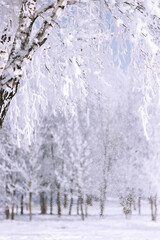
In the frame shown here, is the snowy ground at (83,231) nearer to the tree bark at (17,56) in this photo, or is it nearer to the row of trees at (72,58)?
the row of trees at (72,58)

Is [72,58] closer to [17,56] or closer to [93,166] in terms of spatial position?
[17,56]

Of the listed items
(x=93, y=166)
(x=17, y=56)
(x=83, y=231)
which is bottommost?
(x=83, y=231)

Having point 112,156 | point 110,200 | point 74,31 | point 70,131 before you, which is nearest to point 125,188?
point 112,156

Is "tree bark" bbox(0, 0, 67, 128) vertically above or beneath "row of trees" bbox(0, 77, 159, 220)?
above

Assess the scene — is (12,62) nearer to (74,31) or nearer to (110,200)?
(74,31)

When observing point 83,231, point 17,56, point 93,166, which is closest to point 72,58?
point 17,56

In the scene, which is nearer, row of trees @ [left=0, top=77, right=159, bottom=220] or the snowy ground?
the snowy ground

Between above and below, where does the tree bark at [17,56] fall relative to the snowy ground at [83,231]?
above

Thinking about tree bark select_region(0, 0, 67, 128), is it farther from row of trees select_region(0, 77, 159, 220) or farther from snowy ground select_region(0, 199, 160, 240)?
row of trees select_region(0, 77, 159, 220)

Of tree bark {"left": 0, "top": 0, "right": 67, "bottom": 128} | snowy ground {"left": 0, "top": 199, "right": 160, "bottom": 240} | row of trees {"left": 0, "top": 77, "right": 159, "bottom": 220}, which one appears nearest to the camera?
tree bark {"left": 0, "top": 0, "right": 67, "bottom": 128}

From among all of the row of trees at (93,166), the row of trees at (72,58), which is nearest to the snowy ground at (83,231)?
the row of trees at (93,166)

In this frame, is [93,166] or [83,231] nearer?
[83,231]

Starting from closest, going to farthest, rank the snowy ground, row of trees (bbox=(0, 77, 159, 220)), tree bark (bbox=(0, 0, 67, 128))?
1. tree bark (bbox=(0, 0, 67, 128))
2. the snowy ground
3. row of trees (bbox=(0, 77, 159, 220))

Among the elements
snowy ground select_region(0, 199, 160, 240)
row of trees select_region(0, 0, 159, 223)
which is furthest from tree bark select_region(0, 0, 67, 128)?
snowy ground select_region(0, 199, 160, 240)
